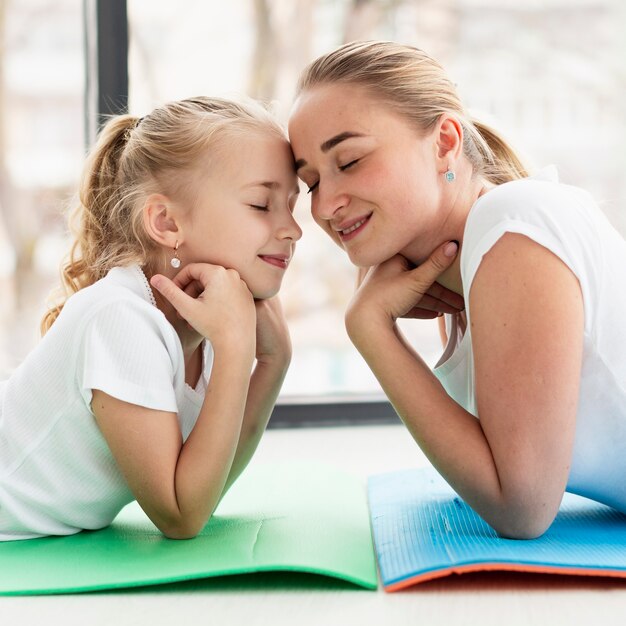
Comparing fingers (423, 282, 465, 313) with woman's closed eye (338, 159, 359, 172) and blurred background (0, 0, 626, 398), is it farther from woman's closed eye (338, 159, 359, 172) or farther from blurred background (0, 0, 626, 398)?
blurred background (0, 0, 626, 398)

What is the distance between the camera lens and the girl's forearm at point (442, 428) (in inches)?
51.5

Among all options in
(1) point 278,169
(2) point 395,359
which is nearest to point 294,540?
(2) point 395,359

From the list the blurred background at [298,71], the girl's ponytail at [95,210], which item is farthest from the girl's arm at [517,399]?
the blurred background at [298,71]

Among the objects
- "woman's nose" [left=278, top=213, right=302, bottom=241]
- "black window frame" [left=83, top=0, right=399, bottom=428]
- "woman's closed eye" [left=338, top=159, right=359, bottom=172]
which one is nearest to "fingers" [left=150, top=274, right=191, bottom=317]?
"woman's nose" [left=278, top=213, right=302, bottom=241]

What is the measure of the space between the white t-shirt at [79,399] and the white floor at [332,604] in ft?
0.90

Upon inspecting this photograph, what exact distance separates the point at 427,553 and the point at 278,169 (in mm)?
708

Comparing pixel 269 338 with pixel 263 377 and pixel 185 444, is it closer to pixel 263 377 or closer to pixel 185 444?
pixel 263 377

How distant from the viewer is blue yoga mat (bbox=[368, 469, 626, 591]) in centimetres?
121

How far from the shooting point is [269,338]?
1.71m

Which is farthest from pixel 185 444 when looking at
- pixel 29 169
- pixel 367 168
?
pixel 29 169

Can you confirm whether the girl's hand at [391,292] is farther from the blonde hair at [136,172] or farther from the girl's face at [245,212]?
the blonde hair at [136,172]

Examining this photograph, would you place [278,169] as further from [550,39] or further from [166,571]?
[550,39]

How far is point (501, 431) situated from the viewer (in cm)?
129

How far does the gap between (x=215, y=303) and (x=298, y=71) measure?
67.1 inches
